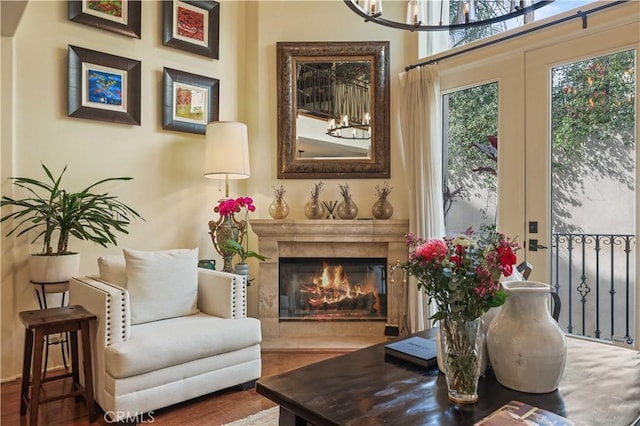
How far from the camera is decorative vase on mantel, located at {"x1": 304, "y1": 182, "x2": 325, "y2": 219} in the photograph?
381 centimetres

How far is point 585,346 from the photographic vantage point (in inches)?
67.4

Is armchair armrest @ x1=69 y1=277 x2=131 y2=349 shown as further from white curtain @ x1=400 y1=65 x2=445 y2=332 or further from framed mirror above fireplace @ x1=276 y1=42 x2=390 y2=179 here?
white curtain @ x1=400 y1=65 x2=445 y2=332

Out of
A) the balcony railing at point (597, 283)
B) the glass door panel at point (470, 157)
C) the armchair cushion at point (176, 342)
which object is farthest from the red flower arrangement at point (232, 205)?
the balcony railing at point (597, 283)

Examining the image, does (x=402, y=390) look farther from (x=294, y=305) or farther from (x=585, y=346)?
(x=294, y=305)

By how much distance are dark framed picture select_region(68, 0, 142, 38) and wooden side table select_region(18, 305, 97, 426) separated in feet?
7.19

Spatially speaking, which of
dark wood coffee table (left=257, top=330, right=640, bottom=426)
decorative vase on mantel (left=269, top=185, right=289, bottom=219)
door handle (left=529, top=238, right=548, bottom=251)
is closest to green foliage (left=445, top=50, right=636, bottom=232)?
door handle (left=529, top=238, right=548, bottom=251)

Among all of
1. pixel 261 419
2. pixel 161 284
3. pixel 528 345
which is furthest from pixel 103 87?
pixel 528 345

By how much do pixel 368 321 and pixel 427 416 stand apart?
109 inches

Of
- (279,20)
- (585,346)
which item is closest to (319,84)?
(279,20)

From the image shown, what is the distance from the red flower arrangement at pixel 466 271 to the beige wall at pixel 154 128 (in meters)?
2.70

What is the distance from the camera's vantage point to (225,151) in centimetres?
342

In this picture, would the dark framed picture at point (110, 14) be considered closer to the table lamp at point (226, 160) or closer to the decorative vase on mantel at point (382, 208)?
the table lamp at point (226, 160)

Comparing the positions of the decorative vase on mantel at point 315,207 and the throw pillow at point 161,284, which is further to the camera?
the decorative vase on mantel at point 315,207

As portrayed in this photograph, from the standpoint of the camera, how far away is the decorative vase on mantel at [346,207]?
377 cm
